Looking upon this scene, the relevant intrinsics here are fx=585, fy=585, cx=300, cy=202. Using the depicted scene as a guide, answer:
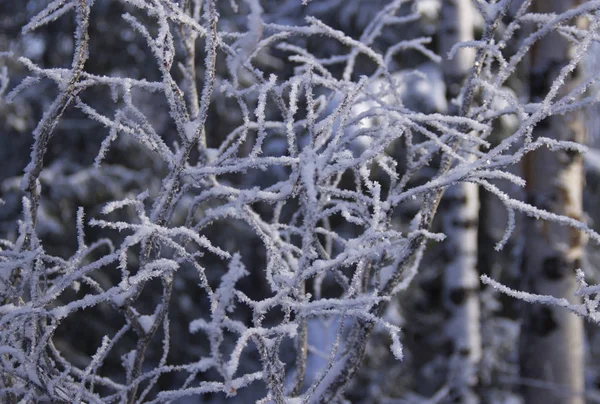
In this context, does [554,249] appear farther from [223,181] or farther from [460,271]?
[223,181]

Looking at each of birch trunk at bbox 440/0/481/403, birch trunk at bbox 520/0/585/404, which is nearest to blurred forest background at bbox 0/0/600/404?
birch trunk at bbox 440/0/481/403

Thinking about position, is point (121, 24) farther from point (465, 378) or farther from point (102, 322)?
point (465, 378)

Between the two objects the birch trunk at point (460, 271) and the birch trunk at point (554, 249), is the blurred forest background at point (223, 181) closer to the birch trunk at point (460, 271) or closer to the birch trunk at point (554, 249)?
the birch trunk at point (460, 271)

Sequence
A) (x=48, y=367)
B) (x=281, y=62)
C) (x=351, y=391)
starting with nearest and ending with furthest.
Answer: (x=48, y=367), (x=351, y=391), (x=281, y=62)

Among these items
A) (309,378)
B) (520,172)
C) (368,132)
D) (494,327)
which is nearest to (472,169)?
(368,132)

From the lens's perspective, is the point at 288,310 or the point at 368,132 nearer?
the point at 288,310

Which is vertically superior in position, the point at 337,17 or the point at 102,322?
the point at 337,17

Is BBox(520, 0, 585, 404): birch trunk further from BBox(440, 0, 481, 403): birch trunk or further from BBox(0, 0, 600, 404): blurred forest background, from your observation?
BBox(0, 0, 600, 404): blurred forest background

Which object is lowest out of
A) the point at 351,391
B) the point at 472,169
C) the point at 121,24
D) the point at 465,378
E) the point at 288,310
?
the point at 351,391
